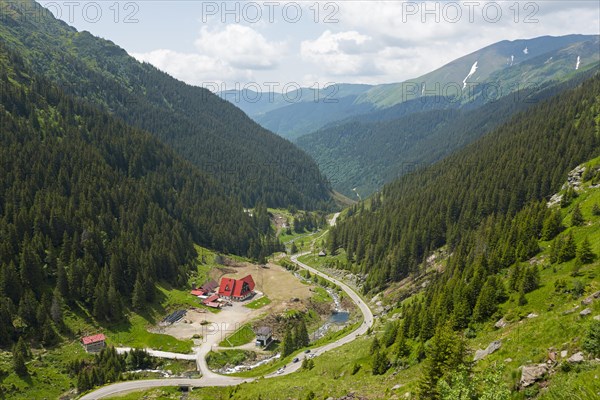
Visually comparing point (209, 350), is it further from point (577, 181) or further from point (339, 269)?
point (577, 181)

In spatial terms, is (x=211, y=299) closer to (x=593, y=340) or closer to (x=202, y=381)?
(x=202, y=381)

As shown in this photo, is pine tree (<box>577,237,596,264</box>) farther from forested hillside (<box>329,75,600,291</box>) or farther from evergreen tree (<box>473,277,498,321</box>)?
forested hillside (<box>329,75,600,291</box>)

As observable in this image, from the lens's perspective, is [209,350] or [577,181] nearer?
[209,350]

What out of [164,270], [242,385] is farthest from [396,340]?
[164,270]

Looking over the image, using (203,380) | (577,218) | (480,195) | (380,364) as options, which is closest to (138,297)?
(203,380)

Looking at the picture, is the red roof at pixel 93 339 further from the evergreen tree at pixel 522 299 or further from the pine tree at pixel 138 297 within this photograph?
the evergreen tree at pixel 522 299

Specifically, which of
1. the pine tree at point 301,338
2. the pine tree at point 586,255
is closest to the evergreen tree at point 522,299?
the pine tree at point 586,255
